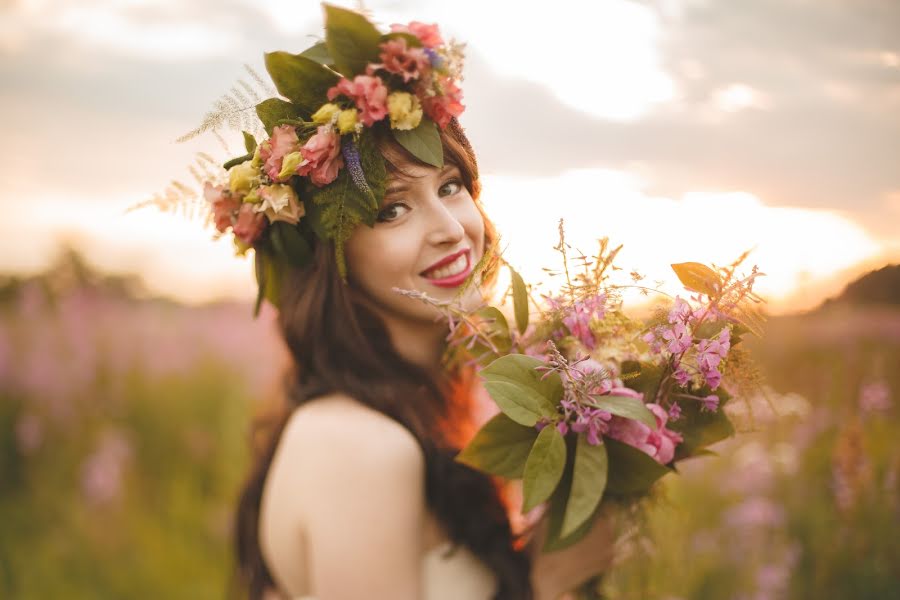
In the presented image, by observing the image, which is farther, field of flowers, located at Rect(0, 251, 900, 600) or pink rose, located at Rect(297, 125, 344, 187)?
field of flowers, located at Rect(0, 251, 900, 600)

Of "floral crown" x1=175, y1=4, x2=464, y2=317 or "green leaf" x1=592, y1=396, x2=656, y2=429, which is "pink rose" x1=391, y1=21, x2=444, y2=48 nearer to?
"floral crown" x1=175, y1=4, x2=464, y2=317

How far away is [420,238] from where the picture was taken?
1.64 m

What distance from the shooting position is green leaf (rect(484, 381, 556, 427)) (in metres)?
1.14

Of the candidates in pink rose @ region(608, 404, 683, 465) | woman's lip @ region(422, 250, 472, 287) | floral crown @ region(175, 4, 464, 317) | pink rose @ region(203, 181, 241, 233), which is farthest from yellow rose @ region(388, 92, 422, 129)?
pink rose @ region(608, 404, 683, 465)

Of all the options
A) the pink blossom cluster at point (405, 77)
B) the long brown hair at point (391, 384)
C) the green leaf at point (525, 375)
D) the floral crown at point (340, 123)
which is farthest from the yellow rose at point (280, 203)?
the green leaf at point (525, 375)

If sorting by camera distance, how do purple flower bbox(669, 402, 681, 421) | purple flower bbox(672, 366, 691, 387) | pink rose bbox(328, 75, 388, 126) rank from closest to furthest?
purple flower bbox(672, 366, 691, 387) → purple flower bbox(669, 402, 681, 421) → pink rose bbox(328, 75, 388, 126)

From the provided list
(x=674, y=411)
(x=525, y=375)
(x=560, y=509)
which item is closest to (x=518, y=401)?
(x=525, y=375)

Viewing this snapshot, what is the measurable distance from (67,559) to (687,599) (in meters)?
3.23

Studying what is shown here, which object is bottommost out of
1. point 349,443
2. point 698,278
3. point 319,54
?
point 349,443

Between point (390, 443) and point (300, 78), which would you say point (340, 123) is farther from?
point (390, 443)

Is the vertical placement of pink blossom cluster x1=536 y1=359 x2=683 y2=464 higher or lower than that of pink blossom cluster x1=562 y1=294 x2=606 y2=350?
lower

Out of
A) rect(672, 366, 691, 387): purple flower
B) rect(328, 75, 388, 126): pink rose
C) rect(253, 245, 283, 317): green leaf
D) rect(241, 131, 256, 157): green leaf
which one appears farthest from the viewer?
rect(253, 245, 283, 317): green leaf

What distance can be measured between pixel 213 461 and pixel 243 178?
127 inches

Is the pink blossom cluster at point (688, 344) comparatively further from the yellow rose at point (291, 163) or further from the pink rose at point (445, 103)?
the yellow rose at point (291, 163)
